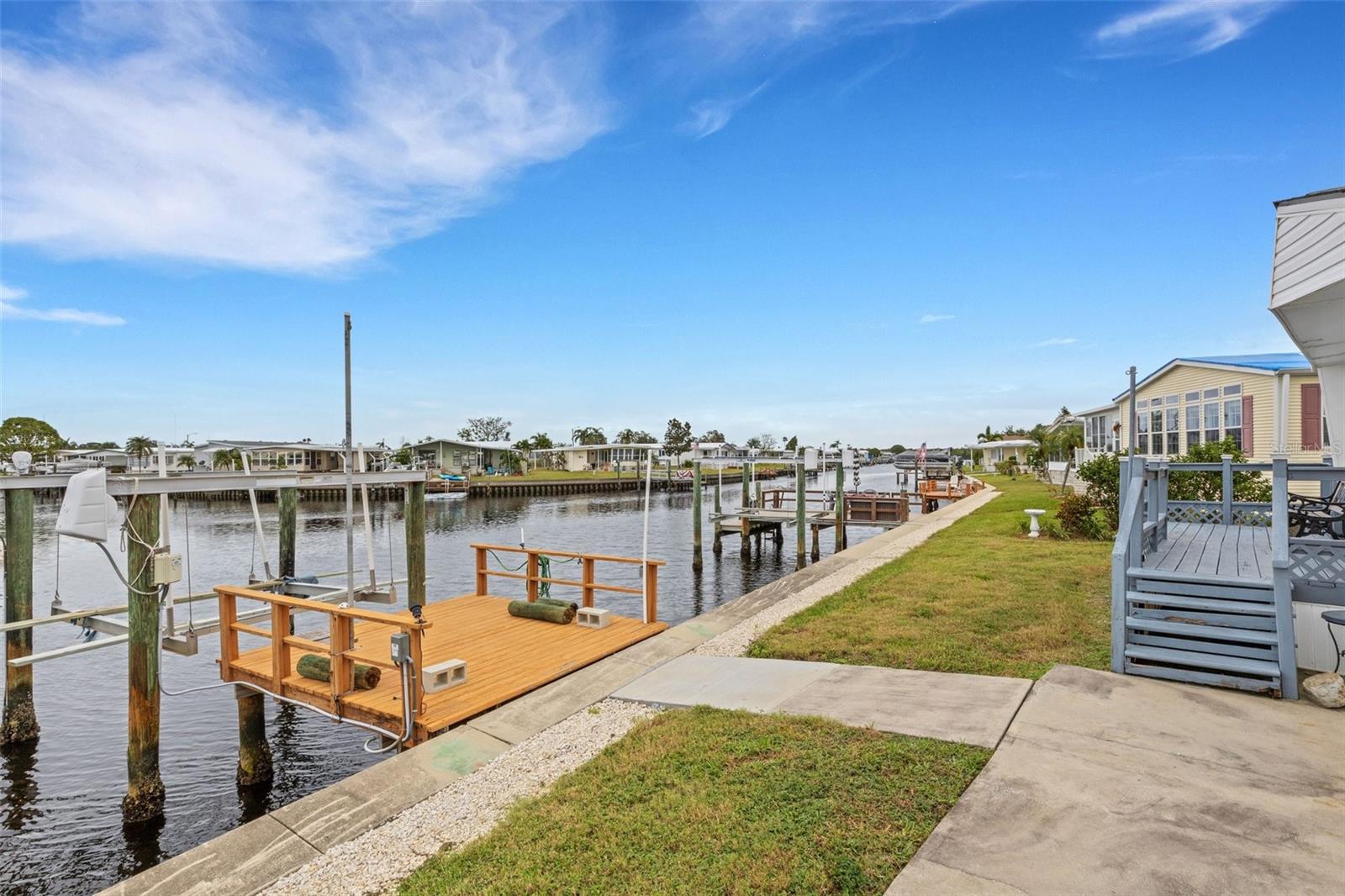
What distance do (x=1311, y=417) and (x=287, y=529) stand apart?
24214 millimetres

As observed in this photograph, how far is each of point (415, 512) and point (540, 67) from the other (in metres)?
12.6

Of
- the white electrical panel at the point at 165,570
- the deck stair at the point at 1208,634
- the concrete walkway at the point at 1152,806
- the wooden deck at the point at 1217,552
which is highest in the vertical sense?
the white electrical panel at the point at 165,570

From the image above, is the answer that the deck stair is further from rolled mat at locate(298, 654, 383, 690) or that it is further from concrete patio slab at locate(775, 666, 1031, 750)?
rolled mat at locate(298, 654, 383, 690)

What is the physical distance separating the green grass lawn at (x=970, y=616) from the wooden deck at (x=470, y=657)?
245 cm

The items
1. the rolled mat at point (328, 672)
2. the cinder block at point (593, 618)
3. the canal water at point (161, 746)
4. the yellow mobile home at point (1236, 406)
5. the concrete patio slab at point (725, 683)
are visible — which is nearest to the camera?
the concrete patio slab at point (725, 683)

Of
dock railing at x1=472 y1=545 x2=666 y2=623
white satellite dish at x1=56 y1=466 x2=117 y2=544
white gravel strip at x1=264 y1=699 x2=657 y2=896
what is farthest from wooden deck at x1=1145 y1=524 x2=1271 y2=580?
white satellite dish at x1=56 y1=466 x2=117 y2=544

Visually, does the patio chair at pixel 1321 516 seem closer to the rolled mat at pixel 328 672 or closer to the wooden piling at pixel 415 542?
the rolled mat at pixel 328 672

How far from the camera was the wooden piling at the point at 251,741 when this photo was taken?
793 cm

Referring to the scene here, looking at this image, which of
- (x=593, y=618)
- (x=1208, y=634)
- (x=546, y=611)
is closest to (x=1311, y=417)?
(x=1208, y=634)

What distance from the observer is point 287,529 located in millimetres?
11930

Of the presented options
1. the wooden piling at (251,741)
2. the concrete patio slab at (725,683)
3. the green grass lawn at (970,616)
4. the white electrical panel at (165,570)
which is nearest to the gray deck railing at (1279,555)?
the green grass lawn at (970,616)

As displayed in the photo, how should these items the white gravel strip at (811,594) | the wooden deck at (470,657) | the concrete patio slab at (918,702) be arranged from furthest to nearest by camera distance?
the white gravel strip at (811,594)
the wooden deck at (470,657)
the concrete patio slab at (918,702)

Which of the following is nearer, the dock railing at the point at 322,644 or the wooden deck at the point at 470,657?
the dock railing at the point at 322,644

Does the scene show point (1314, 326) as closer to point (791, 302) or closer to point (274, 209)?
point (274, 209)
